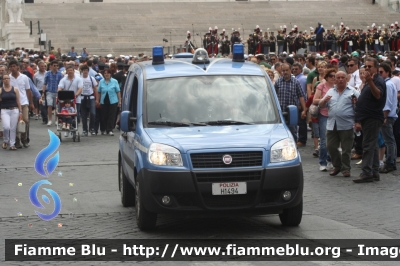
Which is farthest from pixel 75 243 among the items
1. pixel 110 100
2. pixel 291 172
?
pixel 110 100

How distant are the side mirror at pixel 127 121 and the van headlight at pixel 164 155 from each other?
0.90 meters

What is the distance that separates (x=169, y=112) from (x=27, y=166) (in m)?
6.97

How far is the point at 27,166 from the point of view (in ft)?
54.5

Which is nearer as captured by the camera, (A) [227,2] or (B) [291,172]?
(B) [291,172]

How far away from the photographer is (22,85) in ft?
66.8

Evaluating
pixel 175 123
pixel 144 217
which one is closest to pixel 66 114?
pixel 175 123

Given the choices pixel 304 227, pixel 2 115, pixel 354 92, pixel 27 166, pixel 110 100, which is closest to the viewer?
pixel 304 227

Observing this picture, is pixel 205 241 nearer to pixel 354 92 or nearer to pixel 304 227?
pixel 304 227

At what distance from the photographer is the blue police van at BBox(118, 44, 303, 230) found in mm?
→ 9305

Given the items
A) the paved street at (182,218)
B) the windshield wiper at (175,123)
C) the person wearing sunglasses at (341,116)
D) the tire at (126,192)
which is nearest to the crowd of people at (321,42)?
the paved street at (182,218)

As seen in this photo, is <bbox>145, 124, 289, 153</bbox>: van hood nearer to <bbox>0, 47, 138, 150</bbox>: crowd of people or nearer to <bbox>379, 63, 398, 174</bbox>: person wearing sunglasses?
<bbox>379, 63, 398, 174</bbox>: person wearing sunglasses

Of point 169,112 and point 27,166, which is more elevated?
point 169,112

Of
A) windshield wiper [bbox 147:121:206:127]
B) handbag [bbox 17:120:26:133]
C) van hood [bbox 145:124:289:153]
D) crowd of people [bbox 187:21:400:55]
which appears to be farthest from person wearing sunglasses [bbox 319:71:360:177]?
crowd of people [bbox 187:21:400:55]

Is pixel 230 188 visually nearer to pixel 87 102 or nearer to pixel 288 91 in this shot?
pixel 288 91
